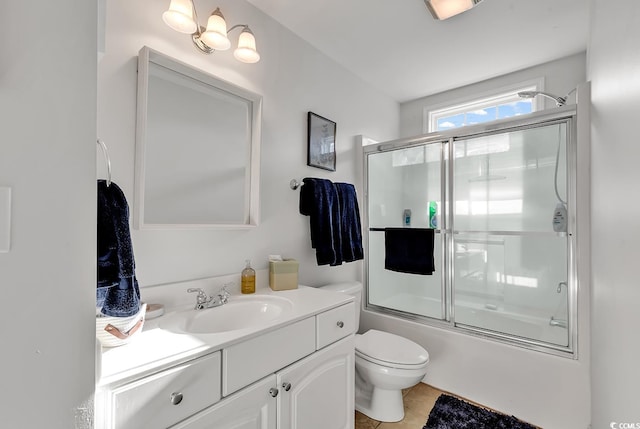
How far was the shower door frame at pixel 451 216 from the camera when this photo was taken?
1624 millimetres

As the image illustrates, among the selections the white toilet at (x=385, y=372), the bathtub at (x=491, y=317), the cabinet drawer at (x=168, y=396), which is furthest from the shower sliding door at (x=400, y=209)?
the cabinet drawer at (x=168, y=396)

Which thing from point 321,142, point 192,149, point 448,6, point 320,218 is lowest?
point 320,218

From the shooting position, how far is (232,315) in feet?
4.27

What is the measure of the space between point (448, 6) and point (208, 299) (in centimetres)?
189

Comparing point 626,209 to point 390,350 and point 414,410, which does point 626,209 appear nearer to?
point 390,350

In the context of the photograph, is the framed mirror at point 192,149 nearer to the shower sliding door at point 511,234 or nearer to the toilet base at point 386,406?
the toilet base at point 386,406

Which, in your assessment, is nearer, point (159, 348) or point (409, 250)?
point (159, 348)

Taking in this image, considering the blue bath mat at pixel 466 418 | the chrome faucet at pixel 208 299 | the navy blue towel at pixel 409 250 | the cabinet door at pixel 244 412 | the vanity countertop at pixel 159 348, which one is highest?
the navy blue towel at pixel 409 250

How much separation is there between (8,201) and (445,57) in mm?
2484

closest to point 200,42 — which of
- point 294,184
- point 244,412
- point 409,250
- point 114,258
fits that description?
point 294,184

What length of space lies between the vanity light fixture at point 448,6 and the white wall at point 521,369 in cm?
96

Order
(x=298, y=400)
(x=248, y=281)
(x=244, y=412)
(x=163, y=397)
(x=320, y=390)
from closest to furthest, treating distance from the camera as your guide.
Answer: (x=163, y=397), (x=244, y=412), (x=298, y=400), (x=320, y=390), (x=248, y=281)

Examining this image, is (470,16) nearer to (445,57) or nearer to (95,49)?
(445,57)

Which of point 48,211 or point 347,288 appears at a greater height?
point 48,211
